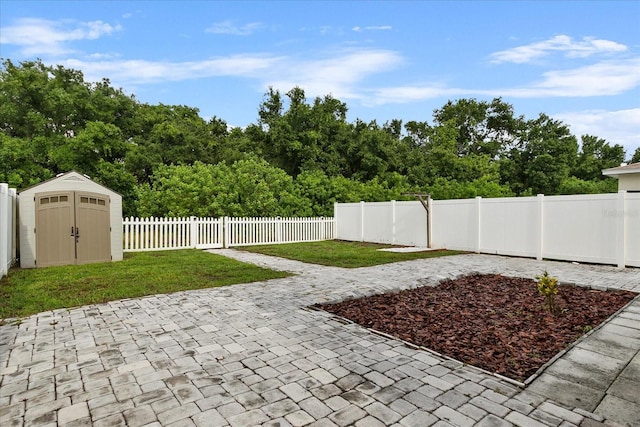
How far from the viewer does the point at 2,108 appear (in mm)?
18625

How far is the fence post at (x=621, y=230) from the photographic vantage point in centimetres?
802

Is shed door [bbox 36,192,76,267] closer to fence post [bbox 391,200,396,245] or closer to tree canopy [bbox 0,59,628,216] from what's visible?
tree canopy [bbox 0,59,628,216]

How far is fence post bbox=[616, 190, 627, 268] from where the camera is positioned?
8.02 meters

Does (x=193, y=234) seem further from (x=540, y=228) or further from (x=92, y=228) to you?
(x=540, y=228)

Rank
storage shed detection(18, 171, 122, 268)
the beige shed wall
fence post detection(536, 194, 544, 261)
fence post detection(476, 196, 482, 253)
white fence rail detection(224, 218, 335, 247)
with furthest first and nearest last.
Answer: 1. white fence rail detection(224, 218, 335, 247)
2. fence post detection(476, 196, 482, 253)
3. the beige shed wall
4. fence post detection(536, 194, 544, 261)
5. storage shed detection(18, 171, 122, 268)

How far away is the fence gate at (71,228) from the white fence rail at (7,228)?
46 centimetres

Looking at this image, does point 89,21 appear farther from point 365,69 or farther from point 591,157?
point 591,157

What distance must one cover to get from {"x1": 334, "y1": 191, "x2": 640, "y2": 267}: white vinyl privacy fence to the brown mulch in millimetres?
3229

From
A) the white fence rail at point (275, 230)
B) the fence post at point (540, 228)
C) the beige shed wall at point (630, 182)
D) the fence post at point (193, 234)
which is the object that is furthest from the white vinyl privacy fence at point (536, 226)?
the fence post at point (193, 234)

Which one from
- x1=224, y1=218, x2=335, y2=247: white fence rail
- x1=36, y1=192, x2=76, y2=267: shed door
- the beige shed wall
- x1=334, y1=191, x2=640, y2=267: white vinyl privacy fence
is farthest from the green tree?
x1=36, y1=192, x2=76, y2=267: shed door

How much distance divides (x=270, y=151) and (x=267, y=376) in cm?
2328

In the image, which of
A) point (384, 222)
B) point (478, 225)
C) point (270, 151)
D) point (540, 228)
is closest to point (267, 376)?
point (540, 228)

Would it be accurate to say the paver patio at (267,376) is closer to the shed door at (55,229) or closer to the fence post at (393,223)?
the shed door at (55,229)

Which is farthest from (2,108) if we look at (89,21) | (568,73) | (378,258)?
(568,73)
